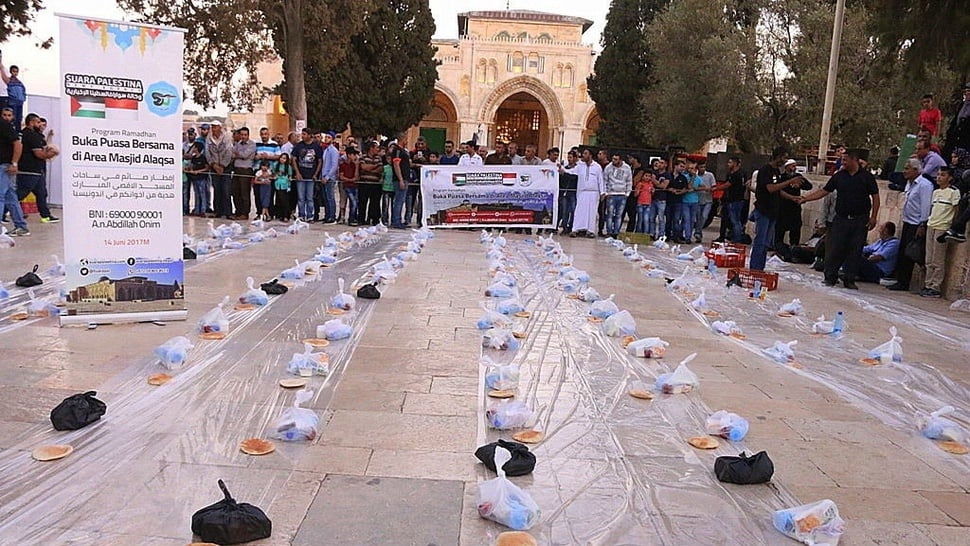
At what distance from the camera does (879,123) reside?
1844 cm

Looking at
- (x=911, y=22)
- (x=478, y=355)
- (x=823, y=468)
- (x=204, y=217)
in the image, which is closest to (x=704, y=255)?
(x=911, y=22)

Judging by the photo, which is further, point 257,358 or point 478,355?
point 478,355

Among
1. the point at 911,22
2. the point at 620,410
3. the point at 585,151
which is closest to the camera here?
the point at 620,410

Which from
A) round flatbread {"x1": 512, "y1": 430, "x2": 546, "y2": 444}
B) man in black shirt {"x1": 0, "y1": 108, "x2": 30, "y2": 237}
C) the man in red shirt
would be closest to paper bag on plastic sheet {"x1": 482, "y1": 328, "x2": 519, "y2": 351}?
round flatbread {"x1": 512, "y1": 430, "x2": 546, "y2": 444}

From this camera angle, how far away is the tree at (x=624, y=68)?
101 ft

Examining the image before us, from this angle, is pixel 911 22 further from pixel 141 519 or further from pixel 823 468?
pixel 141 519

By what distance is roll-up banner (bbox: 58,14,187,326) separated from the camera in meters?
5.44

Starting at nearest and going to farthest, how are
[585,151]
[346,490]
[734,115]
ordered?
[346,490] < [585,151] < [734,115]

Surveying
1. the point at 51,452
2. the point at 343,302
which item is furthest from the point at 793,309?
the point at 51,452

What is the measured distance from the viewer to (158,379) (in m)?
4.48

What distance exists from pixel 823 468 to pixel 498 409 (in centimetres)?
163

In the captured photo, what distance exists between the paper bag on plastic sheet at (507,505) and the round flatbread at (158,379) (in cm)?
230

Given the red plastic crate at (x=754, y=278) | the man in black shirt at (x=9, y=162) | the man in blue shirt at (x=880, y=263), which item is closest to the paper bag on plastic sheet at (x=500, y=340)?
the red plastic crate at (x=754, y=278)

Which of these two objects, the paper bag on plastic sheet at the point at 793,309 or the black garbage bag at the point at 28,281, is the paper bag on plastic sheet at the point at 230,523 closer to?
the black garbage bag at the point at 28,281
